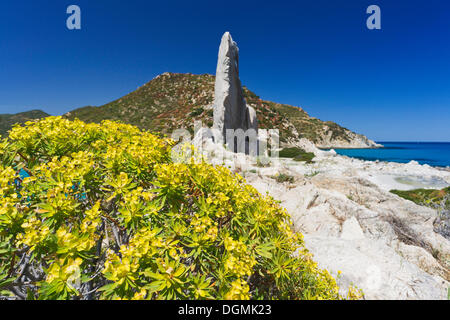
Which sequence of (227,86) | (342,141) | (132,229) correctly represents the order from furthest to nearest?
1. (342,141)
2. (227,86)
3. (132,229)

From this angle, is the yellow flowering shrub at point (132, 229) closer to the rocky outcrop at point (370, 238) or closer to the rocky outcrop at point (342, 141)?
the rocky outcrop at point (370, 238)

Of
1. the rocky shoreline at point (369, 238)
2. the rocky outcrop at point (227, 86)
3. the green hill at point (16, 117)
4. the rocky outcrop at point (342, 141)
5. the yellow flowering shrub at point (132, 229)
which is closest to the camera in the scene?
the yellow flowering shrub at point (132, 229)

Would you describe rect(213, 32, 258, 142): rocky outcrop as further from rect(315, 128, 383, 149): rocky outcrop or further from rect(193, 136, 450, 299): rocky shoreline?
rect(315, 128, 383, 149): rocky outcrop

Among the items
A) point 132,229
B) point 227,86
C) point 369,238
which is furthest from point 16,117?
point 369,238

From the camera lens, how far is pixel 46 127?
6.84 ft

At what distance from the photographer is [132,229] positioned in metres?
1.87

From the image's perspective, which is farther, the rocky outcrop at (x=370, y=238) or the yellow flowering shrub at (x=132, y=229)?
the rocky outcrop at (x=370, y=238)

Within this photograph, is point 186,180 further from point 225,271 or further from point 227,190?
point 225,271

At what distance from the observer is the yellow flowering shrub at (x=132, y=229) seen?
Answer: 125 cm

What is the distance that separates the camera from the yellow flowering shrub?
4.12 feet

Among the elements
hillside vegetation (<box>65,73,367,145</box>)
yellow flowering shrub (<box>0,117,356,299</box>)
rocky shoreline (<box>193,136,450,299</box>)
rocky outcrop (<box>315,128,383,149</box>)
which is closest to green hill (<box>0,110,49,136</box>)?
hillside vegetation (<box>65,73,367,145</box>)

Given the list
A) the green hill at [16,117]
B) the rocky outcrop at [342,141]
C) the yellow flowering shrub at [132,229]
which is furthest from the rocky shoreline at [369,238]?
the rocky outcrop at [342,141]

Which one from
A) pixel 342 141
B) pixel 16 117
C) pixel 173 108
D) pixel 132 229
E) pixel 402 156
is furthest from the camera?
pixel 342 141

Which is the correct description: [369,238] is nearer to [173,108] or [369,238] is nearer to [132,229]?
[132,229]
